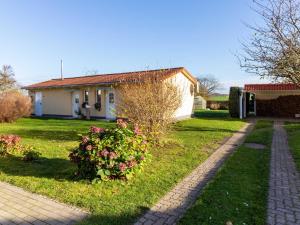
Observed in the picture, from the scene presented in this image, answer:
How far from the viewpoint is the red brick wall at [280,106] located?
23.9 meters

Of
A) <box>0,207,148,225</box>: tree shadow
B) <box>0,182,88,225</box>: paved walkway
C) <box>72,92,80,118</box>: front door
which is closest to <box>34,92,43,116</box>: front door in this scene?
<box>72,92,80,118</box>: front door

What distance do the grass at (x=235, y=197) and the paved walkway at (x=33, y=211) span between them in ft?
5.84

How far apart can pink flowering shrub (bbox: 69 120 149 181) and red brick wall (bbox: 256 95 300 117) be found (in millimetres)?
21794

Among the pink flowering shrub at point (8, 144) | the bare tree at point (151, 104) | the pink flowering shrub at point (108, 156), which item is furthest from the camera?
the bare tree at point (151, 104)

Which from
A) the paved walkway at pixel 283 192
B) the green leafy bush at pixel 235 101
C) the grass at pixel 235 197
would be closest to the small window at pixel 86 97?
the green leafy bush at pixel 235 101

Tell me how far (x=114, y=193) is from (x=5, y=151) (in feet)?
16.3

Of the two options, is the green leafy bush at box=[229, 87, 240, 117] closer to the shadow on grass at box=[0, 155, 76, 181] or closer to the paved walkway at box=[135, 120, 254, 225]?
the paved walkway at box=[135, 120, 254, 225]

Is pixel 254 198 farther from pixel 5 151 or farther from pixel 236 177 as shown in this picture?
pixel 5 151

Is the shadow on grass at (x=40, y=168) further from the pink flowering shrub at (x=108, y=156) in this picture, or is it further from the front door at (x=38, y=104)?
the front door at (x=38, y=104)

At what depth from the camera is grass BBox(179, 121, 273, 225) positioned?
163 inches

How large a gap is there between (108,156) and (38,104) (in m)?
24.1

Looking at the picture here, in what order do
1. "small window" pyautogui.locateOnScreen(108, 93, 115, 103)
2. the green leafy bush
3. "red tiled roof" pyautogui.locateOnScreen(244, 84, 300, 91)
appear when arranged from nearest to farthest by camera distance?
1. "small window" pyautogui.locateOnScreen(108, 93, 115, 103)
2. the green leafy bush
3. "red tiled roof" pyautogui.locateOnScreen(244, 84, 300, 91)

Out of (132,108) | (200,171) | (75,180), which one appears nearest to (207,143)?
(132,108)

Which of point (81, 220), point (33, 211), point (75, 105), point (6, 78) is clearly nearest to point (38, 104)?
point (75, 105)
